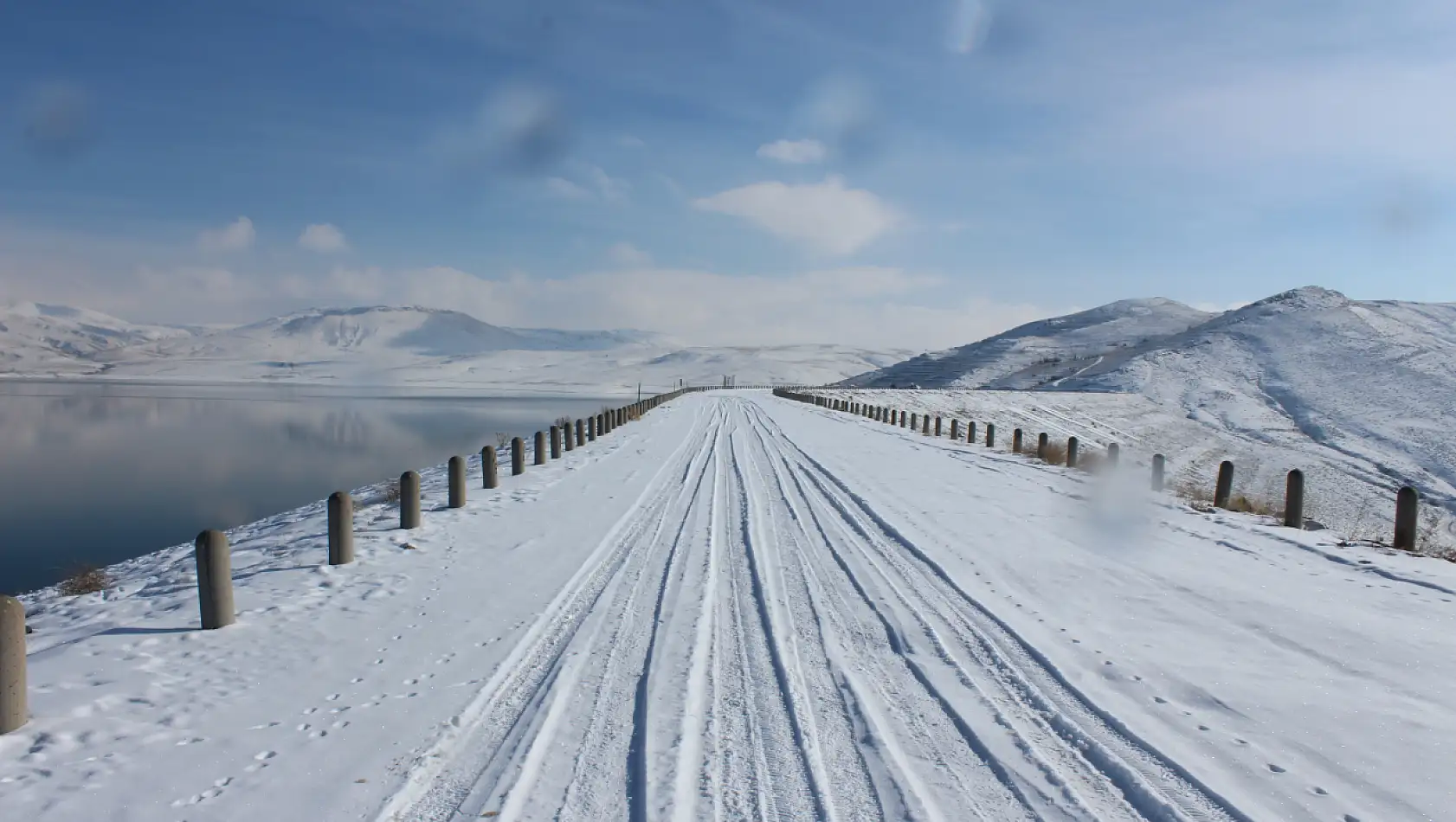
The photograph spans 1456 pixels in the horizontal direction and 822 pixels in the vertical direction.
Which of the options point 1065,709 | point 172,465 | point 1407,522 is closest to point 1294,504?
point 1407,522

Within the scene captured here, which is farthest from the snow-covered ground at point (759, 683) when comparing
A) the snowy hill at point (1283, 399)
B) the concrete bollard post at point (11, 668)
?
the snowy hill at point (1283, 399)

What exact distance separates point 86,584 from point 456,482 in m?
4.39

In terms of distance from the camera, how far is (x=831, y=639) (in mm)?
5797

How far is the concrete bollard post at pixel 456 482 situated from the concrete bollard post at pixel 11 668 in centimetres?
732

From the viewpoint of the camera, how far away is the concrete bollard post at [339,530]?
8352mm

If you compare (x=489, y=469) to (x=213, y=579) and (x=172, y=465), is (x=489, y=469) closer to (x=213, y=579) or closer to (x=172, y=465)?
(x=213, y=579)

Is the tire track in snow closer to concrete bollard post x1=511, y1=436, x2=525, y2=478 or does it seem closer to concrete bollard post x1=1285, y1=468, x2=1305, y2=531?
concrete bollard post x1=1285, y1=468, x2=1305, y2=531

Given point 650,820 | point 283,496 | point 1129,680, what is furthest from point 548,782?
point 283,496

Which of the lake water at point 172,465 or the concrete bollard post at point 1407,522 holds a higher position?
the concrete bollard post at point 1407,522

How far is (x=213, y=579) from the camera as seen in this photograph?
624 centimetres

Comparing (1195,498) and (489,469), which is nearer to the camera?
(1195,498)

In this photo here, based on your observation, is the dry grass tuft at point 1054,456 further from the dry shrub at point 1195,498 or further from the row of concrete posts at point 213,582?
the row of concrete posts at point 213,582

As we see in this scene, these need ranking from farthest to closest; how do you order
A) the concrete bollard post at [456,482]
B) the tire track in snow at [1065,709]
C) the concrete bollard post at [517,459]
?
1. the concrete bollard post at [517,459]
2. the concrete bollard post at [456,482]
3. the tire track in snow at [1065,709]

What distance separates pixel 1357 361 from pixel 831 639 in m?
67.1
